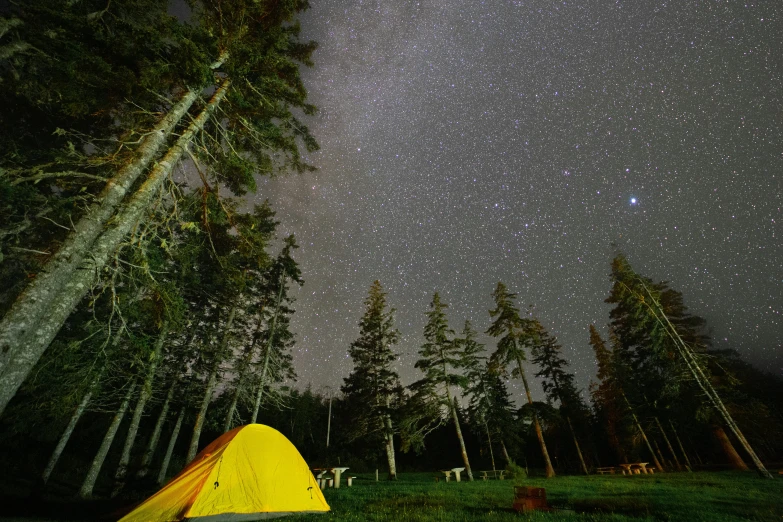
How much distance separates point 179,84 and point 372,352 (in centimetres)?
2237

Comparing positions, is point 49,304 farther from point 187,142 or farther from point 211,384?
point 211,384

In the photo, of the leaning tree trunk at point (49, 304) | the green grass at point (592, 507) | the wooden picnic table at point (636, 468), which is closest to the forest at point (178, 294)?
the leaning tree trunk at point (49, 304)

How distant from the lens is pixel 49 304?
16.7 feet

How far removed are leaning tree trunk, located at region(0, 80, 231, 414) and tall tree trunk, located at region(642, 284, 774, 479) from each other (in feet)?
89.7

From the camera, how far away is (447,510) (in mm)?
8883

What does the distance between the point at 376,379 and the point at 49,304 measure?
72.8 feet

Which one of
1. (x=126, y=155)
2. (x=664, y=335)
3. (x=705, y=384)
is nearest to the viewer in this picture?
(x=126, y=155)

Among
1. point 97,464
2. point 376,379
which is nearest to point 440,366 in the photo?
point 376,379

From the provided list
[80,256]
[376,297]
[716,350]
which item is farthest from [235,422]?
[716,350]

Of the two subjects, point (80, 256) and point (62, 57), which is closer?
point (80, 256)

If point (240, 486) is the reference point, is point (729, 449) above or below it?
above

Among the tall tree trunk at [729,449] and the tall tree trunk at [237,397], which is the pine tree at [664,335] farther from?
the tall tree trunk at [237,397]

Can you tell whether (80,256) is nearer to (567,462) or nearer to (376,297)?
(376,297)

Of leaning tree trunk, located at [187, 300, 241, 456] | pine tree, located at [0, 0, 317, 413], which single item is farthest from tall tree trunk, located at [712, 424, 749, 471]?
leaning tree trunk, located at [187, 300, 241, 456]
